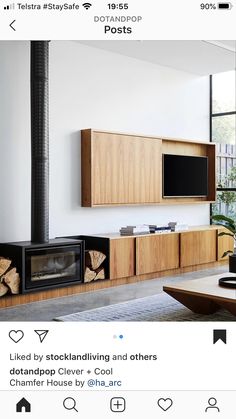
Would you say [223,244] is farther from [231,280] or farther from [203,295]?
[203,295]

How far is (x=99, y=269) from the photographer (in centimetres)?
446

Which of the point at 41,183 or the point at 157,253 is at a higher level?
the point at 41,183

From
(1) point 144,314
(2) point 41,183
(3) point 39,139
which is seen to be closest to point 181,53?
(3) point 39,139

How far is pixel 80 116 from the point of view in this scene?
478 centimetres

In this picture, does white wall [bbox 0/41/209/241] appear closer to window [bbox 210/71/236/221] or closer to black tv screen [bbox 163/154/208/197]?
window [bbox 210/71/236/221]

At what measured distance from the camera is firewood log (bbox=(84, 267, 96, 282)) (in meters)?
4.31

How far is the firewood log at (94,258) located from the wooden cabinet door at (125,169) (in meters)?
0.54
